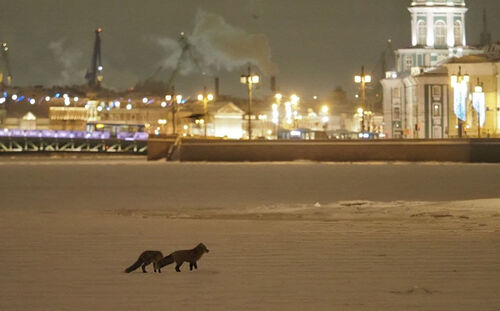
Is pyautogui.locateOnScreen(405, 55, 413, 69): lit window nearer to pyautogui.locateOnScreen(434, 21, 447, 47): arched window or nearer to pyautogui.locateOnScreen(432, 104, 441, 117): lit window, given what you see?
pyautogui.locateOnScreen(434, 21, 447, 47): arched window

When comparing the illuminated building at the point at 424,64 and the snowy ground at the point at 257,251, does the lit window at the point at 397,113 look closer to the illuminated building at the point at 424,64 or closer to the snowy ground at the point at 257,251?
the illuminated building at the point at 424,64

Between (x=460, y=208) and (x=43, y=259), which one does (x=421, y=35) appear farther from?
(x=43, y=259)

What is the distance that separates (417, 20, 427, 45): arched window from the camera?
285 feet

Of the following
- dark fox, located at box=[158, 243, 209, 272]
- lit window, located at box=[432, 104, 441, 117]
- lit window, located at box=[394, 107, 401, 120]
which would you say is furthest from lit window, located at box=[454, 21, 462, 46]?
dark fox, located at box=[158, 243, 209, 272]

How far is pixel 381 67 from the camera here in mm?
161625

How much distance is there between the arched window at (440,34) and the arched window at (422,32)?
3.08 ft

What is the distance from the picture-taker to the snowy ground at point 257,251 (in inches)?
326

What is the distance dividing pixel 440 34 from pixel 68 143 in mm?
33531

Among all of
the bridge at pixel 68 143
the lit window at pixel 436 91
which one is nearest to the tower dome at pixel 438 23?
the lit window at pixel 436 91

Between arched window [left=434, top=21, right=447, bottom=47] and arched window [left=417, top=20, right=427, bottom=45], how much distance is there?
3.08 ft

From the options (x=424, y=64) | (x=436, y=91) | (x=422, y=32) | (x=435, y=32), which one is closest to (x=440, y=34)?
(x=435, y=32)

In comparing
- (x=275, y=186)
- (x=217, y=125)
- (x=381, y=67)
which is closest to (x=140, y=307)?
(x=275, y=186)

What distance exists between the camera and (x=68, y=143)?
251ft

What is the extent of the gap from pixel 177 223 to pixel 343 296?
6.96m
